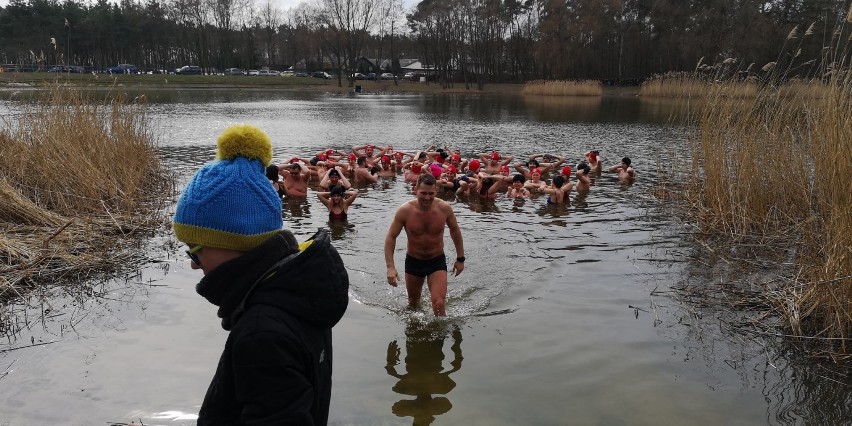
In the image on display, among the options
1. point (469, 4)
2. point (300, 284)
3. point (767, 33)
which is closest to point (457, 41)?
point (469, 4)

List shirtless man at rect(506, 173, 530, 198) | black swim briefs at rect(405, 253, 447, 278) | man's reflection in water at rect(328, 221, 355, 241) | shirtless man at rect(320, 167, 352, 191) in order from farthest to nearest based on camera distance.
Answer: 1. shirtless man at rect(506, 173, 530, 198)
2. shirtless man at rect(320, 167, 352, 191)
3. man's reflection in water at rect(328, 221, 355, 241)
4. black swim briefs at rect(405, 253, 447, 278)

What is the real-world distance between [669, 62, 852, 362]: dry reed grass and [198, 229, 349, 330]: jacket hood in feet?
15.7

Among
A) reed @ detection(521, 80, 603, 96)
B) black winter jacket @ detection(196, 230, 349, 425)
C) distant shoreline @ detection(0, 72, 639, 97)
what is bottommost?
black winter jacket @ detection(196, 230, 349, 425)

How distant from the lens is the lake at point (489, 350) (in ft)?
15.7

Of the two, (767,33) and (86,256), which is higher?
(767,33)

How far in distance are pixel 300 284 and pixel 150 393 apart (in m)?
3.73

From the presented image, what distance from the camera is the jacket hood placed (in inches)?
73.0

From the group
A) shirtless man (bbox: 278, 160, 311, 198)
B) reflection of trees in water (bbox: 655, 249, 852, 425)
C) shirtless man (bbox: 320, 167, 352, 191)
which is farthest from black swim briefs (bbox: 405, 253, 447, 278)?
shirtless man (bbox: 278, 160, 311, 198)

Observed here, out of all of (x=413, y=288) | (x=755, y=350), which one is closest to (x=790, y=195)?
(x=755, y=350)

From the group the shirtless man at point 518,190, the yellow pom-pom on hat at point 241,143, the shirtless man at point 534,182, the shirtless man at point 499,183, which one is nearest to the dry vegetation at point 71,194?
the yellow pom-pom on hat at point 241,143

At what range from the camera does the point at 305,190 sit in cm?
1330

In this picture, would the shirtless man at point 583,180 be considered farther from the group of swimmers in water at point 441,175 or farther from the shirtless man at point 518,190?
the shirtless man at point 518,190

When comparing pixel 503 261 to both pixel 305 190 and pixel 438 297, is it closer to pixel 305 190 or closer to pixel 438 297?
pixel 438 297

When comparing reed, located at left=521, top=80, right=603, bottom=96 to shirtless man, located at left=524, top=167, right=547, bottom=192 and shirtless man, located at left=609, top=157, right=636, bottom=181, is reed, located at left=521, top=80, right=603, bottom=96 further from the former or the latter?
shirtless man, located at left=524, top=167, right=547, bottom=192
